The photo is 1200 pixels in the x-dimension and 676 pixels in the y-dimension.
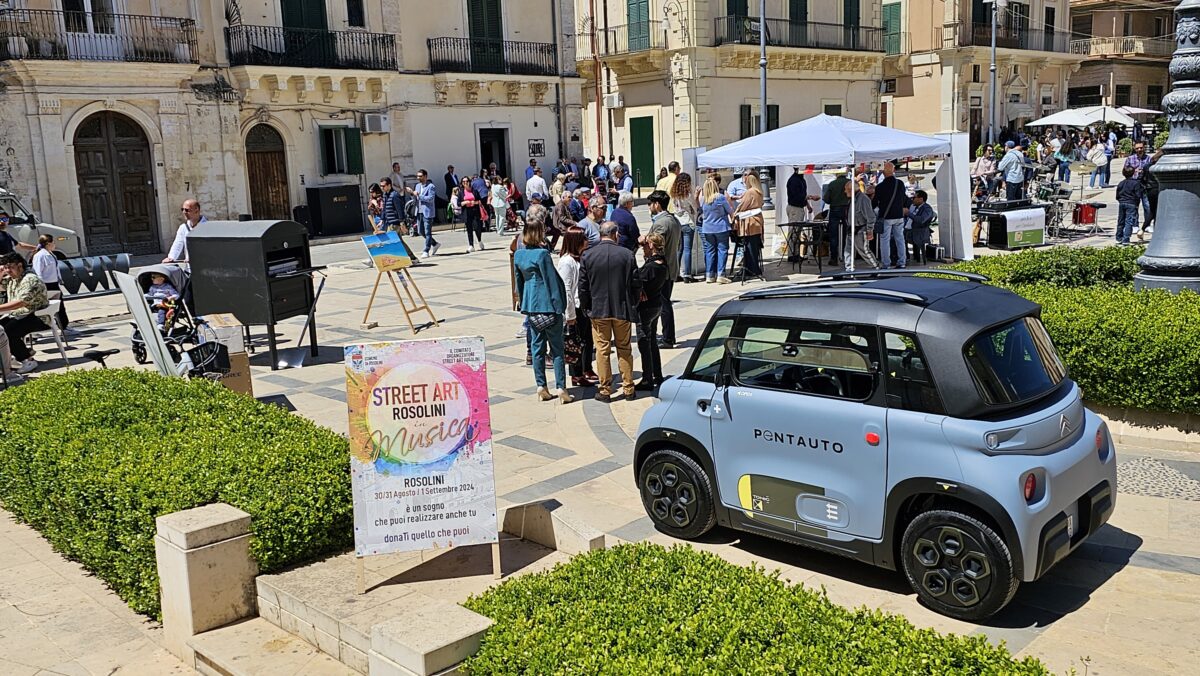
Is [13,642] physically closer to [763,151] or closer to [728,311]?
[728,311]

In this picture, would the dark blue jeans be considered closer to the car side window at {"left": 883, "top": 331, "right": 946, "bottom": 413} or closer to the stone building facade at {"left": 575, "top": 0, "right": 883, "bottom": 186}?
the car side window at {"left": 883, "top": 331, "right": 946, "bottom": 413}

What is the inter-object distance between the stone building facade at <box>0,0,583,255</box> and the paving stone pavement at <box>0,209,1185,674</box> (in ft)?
51.8

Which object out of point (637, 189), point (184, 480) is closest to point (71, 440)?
point (184, 480)

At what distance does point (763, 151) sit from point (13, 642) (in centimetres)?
1241

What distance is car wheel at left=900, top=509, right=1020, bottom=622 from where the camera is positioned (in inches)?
195

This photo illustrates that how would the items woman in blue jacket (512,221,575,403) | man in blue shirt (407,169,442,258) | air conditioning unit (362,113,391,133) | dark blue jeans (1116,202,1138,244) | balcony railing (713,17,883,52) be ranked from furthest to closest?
balcony railing (713,17,883,52) → air conditioning unit (362,113,391,133) → man in blue shirt (407,169,442,258) → dark blue jeans (1116,202,1138,244) → woman in blue jacket (512,221,575,403)

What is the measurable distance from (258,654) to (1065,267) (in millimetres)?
9668

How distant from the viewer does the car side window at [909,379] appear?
5.21m

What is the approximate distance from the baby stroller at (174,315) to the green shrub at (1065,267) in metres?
8.14

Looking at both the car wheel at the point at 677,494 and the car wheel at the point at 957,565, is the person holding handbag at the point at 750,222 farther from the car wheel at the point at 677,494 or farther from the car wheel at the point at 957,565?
the car wheel at the point at 957,565

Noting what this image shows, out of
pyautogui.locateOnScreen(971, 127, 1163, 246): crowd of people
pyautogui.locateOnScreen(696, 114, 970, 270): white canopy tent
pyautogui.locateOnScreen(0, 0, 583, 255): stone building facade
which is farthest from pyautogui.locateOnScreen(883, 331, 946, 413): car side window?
pyautogui.locateOnScreen(0, 0, 583, 255): stone building facade

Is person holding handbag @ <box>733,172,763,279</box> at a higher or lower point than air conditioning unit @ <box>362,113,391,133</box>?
lower

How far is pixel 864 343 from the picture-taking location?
18.0ft

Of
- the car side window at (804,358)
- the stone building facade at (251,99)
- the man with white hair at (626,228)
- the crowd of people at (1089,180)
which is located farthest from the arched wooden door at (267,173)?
the car side window at (804,358)
